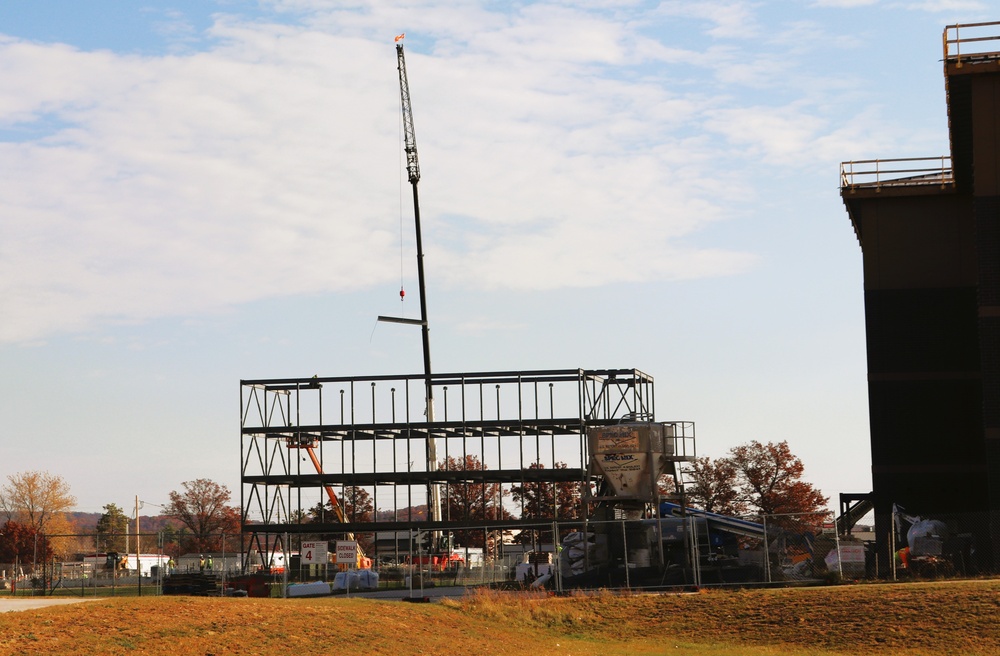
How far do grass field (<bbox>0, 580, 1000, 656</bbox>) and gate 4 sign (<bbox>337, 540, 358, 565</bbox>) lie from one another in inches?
232

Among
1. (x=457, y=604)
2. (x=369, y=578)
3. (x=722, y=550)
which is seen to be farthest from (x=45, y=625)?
(x=722, y=550)

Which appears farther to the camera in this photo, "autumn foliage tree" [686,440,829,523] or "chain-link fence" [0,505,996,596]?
"autumn foliage tree" [686,440,829,523]

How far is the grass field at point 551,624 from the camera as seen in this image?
27.5 meters

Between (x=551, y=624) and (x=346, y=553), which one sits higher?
(x=346, y=553)

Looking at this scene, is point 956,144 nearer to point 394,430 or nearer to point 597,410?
point 597,410

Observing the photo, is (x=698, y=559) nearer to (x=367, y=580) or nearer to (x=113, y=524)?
(x=367, y=580)

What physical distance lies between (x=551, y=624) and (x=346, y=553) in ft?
33.1

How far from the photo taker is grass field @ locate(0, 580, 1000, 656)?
90.1ft

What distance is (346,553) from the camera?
44656mm

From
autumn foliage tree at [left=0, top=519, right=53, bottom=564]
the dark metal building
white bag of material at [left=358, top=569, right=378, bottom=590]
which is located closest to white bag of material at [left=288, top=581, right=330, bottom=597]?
white bag of material at [left=358, top=569, right=378, bottom=590]

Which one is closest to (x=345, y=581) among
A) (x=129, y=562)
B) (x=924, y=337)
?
(x=924, y=337)

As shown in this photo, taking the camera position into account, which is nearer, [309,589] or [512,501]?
[309,589]

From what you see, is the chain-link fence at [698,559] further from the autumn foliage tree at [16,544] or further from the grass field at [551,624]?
the autumn foliage tree at [16,544]

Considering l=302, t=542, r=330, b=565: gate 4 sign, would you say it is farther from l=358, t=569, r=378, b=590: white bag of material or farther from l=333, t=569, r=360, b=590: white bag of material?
l=358, t=569, r=378, b=590: white bag of material
